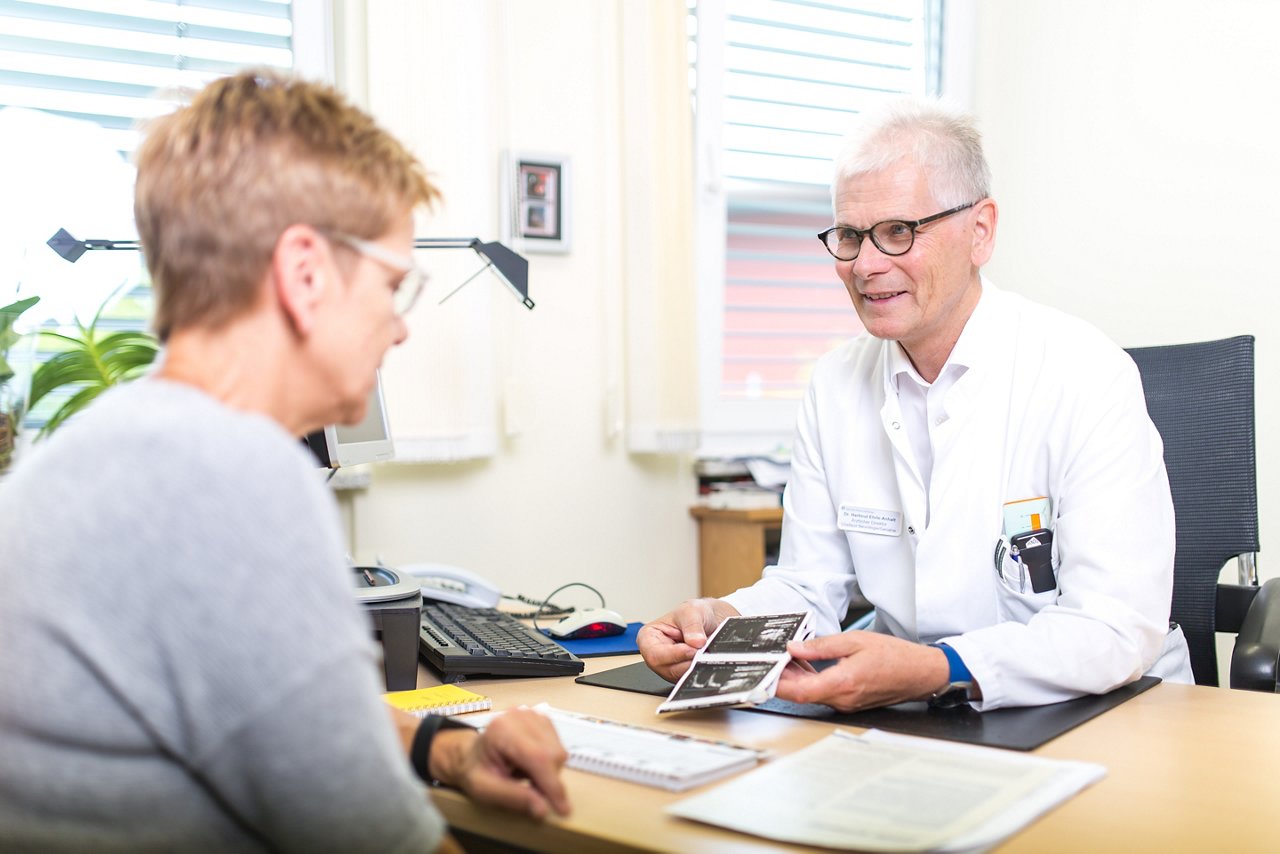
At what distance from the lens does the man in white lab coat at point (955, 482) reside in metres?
1.38

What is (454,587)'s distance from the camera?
2.15 meters

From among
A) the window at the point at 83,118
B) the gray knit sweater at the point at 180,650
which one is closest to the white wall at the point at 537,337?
the window at the point at 83,118

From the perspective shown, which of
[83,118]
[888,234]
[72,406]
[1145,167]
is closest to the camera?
[888,234]

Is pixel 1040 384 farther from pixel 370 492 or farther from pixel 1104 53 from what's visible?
pixel 1104 53

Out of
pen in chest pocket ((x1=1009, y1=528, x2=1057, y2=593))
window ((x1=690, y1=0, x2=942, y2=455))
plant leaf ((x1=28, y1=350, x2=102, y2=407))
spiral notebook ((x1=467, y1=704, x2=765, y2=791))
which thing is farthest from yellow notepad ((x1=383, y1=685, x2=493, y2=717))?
window ((x1=690, y1=0, x2=942, y2=455))

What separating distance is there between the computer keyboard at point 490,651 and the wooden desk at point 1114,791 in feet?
0.48

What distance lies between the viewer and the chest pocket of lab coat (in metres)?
1.57

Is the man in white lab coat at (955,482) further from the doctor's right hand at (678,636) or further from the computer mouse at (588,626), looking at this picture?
the computer mouse at (588,626)

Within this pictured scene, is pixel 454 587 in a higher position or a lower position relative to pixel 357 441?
lower

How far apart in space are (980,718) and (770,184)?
99.6 inches

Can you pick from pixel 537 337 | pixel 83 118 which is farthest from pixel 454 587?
pixel 83 118

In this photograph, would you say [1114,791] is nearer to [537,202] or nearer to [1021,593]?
[1021,593]

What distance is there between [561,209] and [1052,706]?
2.00 m

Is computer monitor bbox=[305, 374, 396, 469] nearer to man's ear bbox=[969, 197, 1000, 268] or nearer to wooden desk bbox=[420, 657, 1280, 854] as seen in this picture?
wooden desk bbox=[420, 657, 1280, 854]
